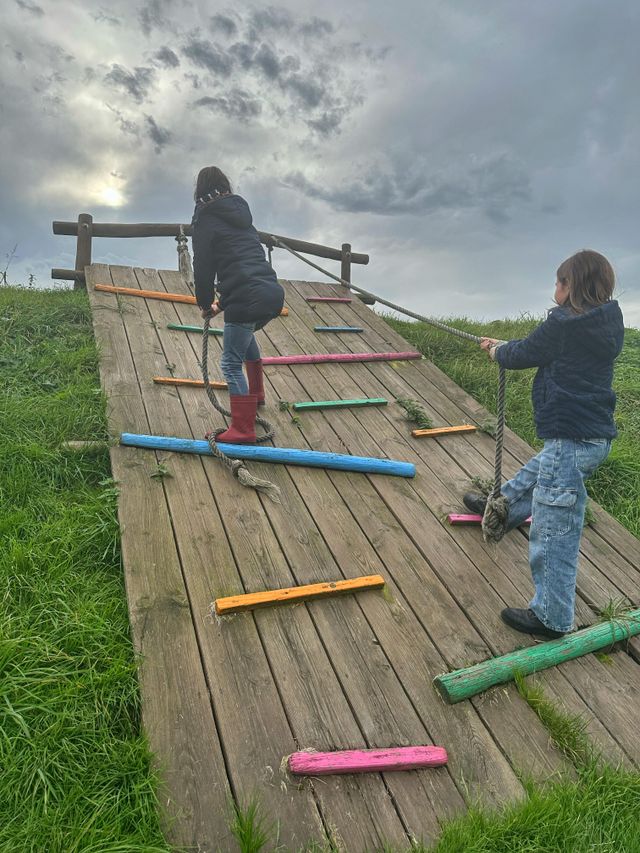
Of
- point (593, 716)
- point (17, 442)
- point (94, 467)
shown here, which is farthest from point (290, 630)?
point (17, 442)

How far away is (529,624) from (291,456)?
1.97 meters

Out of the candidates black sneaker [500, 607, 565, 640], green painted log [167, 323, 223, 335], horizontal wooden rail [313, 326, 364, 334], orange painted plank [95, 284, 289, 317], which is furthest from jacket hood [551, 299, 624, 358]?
orange painted plank [95, 284, 289, 317]

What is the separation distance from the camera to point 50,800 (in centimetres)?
208

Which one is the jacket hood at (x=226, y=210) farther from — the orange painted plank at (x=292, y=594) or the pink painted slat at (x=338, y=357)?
the orange painted plank at (x=292, y=594)

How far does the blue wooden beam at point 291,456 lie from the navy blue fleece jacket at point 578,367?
4.97ft

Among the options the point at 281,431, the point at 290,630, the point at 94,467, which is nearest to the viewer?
the point at 290,630

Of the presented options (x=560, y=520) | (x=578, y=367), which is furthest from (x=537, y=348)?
(x=560, y=520)

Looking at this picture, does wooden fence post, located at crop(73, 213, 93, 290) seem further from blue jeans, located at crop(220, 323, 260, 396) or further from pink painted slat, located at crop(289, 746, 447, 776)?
pink painted slat, located at crop(289, 746, 447, 776)

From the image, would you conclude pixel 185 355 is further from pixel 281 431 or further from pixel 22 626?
pixel 22 626

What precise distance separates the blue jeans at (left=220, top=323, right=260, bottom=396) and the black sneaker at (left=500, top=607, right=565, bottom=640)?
2.43 m

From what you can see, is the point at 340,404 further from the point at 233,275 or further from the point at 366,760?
the point at 366,760

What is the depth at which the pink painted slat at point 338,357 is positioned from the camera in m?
6.05

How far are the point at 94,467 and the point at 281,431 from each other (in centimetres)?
146

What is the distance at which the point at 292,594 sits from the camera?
9.77 feet
